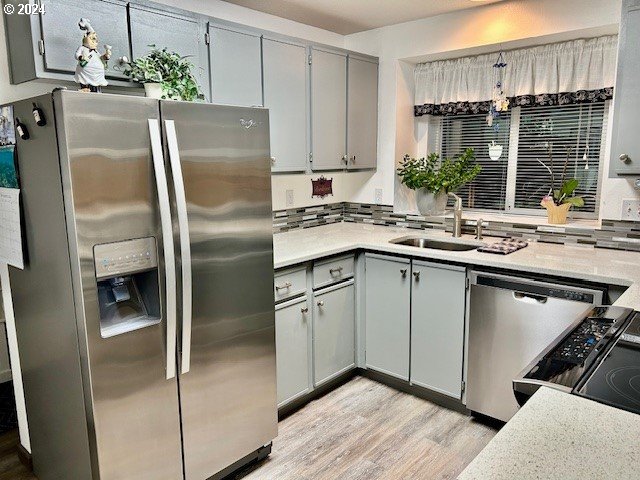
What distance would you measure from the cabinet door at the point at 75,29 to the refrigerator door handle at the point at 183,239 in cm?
56

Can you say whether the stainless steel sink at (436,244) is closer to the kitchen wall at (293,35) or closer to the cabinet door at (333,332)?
the cabinet door at (333,332)

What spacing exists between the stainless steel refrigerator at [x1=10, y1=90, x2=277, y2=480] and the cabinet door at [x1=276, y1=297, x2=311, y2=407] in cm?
37

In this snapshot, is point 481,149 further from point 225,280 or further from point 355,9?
point 225,280

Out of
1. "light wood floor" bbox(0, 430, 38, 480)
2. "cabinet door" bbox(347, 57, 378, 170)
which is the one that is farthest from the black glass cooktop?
"light wood floor" bbox(0, 430, 38, 480)

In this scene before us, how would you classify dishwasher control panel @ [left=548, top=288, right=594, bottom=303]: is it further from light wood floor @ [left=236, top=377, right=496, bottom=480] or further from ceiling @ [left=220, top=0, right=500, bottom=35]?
ceiling @ [left=220, top=0, right=500, bottom=35]

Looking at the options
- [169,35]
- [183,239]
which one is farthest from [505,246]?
[169,35]

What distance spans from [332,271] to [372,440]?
38.4 inches

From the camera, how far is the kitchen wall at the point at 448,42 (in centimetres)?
267

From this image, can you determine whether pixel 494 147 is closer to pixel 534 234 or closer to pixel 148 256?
pixel 534 234

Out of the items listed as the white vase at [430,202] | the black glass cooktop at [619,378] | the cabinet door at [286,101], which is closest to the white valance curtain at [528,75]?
the white vase at [430,202]

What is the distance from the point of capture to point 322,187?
3.66 meters

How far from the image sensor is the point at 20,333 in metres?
2.08

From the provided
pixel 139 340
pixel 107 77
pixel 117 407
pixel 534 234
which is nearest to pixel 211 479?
pixel 117 407

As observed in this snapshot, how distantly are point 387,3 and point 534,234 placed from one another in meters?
1.72
